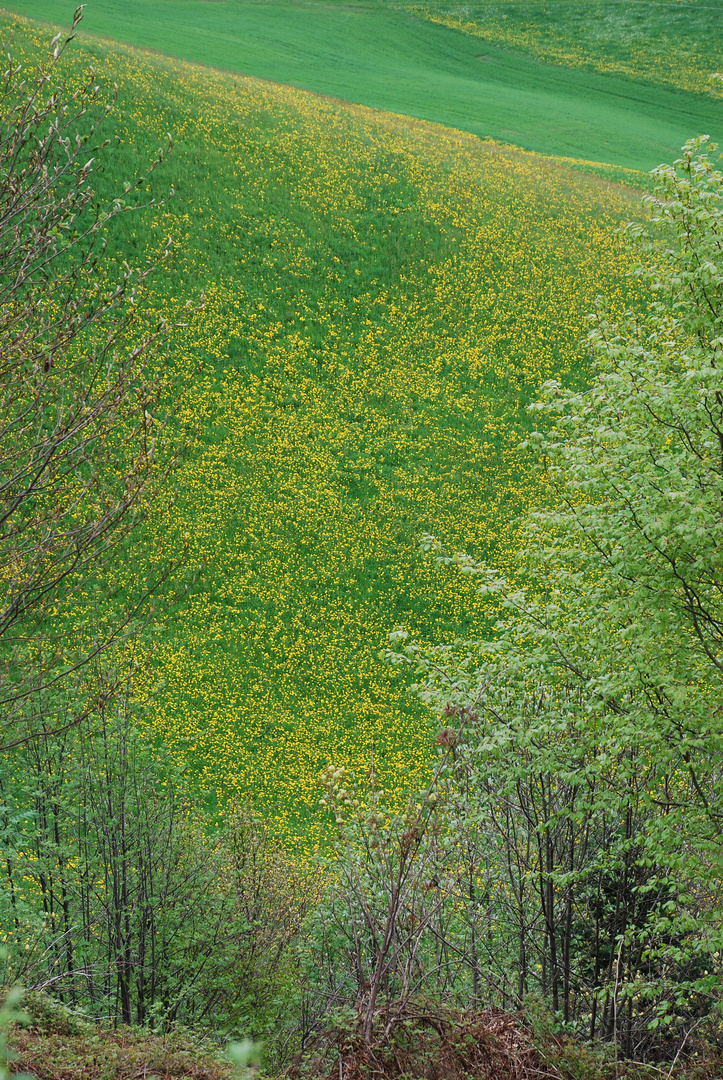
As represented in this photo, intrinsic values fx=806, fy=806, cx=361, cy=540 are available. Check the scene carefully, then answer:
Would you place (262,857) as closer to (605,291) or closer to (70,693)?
(70,693)

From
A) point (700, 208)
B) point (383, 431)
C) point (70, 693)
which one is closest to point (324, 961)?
point (70, 693)

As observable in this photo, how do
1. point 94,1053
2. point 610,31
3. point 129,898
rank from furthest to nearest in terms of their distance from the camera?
point 610,31, point 129,898, point 94,1053

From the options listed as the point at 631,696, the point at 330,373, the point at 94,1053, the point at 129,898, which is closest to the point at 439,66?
the point at 330,373

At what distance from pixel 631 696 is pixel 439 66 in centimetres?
8648

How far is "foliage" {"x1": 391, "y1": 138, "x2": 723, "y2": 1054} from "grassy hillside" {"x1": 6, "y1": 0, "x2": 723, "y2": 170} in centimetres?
5845

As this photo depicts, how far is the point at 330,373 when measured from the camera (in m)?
39.6

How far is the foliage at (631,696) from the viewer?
9812mm

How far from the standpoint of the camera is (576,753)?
1070 cm

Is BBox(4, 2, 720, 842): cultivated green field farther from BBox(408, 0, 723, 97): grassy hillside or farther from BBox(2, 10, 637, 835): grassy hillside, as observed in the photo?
BBox(408, 0, 723, 97): grassy hillside

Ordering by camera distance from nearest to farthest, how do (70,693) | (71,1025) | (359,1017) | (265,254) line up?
(359,1017) < (71,1025) < (70,693) < (265,254)

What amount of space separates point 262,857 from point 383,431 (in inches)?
997

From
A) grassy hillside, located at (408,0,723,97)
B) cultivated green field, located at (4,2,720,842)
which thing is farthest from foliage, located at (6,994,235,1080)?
grassy hillside, located at (408,0,723,97)

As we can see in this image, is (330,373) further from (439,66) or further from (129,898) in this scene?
(439,66)

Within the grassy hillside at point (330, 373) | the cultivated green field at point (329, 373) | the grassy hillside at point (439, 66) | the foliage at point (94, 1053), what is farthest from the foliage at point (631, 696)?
the grassy hillside at point (439, 66)
